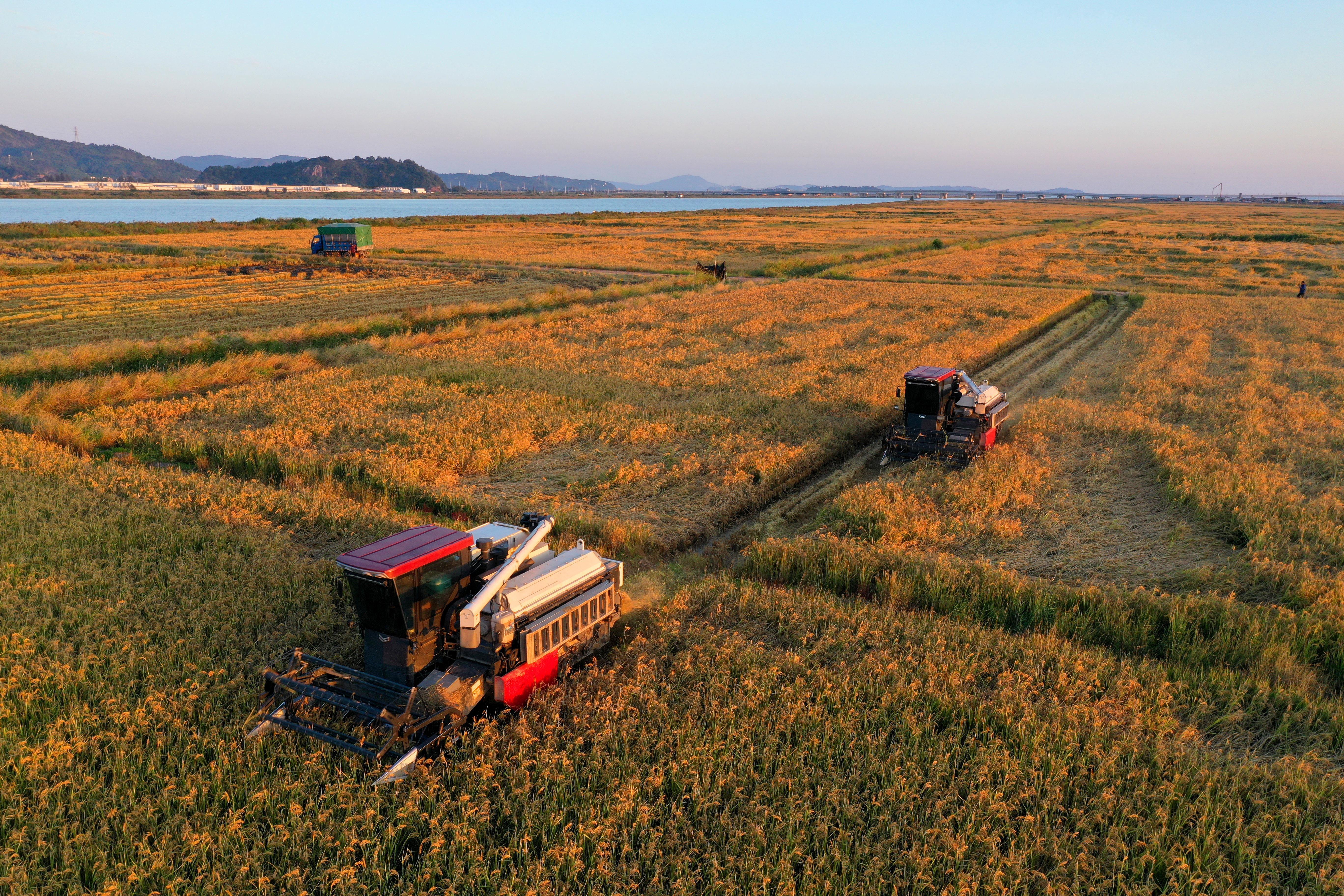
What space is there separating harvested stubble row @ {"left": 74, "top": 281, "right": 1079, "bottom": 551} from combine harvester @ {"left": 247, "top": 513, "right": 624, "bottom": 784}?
364 cm

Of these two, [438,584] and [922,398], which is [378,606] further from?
[922,398]

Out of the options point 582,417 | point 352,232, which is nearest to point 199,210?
point 352,232

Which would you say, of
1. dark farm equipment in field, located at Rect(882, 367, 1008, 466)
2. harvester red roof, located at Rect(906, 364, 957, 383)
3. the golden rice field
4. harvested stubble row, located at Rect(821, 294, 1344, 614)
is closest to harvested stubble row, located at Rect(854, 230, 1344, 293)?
the golden rice field

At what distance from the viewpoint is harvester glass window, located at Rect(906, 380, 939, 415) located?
1341 centimetres

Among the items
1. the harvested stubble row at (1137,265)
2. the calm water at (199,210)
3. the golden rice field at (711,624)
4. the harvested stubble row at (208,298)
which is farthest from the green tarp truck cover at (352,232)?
the calm water at (199,210)

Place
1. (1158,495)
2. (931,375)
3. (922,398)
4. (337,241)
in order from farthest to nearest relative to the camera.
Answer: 1. (337,241)
2. (922,398)
3. (931,375)
4. (1158,495)

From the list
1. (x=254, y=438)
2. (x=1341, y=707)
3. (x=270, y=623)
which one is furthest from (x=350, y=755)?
(x=254, y=438)

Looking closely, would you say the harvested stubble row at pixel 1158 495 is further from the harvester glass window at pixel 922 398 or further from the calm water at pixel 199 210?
the calm water at pixel 199 210

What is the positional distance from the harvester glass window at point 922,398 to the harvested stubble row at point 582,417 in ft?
5.41

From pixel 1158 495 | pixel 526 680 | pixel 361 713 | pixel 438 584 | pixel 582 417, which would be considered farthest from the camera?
pixel 582 417

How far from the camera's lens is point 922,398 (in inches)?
538

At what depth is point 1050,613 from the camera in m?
8.50

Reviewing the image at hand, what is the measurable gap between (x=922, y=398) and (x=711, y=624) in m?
7.50

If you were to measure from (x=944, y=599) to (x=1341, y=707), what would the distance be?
353 centimetres
